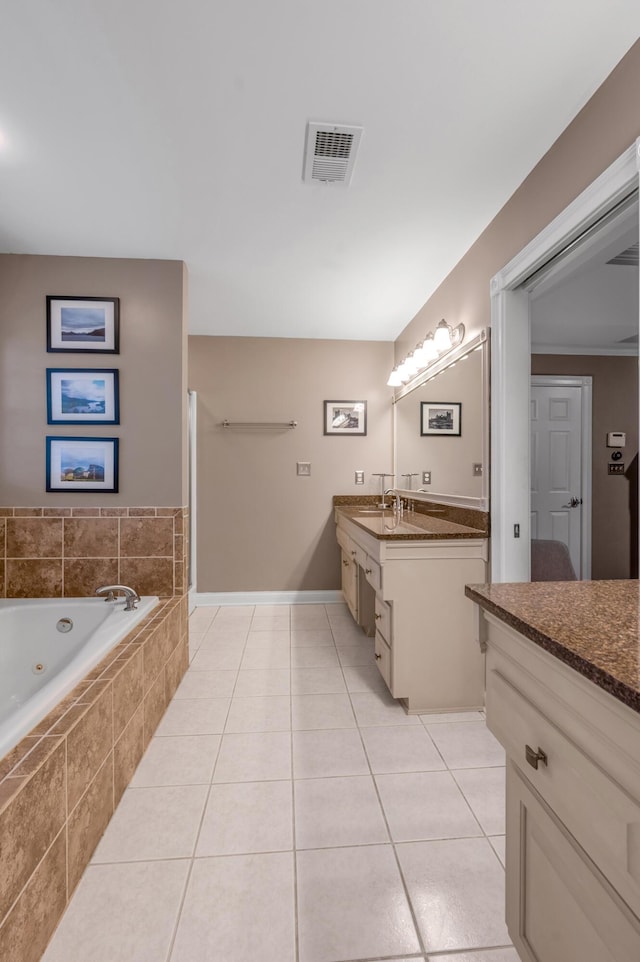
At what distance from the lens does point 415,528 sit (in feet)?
8.28

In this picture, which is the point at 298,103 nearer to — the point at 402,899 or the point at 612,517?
the point at 402,899

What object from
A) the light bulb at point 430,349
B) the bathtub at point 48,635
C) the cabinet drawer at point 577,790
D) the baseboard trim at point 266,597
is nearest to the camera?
the cabinet drawer at point 577,790

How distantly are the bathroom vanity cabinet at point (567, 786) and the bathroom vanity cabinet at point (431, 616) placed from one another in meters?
1.20

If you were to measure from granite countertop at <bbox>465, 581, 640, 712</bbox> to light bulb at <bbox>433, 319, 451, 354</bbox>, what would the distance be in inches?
75.1

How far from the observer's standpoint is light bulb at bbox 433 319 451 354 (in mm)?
2715

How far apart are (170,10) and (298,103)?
447mm

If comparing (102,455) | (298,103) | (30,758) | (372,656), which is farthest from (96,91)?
(372,656)

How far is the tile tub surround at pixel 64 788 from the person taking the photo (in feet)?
3.27

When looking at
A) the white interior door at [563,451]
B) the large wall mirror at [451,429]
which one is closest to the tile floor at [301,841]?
the large wall mirror at [451,429]

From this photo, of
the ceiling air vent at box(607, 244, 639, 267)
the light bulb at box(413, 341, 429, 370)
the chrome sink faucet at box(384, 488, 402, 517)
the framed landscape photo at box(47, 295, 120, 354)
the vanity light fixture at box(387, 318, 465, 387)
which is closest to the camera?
the ceiling air vent at box(607, 244, 639, 267)

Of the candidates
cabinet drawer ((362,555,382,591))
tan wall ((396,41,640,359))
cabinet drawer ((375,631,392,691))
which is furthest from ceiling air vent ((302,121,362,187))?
cabinet drawer ((375,631,392,691))

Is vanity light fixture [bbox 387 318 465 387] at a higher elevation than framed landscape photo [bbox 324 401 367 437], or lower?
higher

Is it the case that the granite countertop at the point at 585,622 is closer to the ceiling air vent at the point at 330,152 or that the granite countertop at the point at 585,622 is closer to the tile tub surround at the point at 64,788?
the tile tub surround at the point at 64,788

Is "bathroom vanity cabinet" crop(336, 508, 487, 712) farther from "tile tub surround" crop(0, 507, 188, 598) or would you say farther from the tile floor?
"tile tub surround" crop(0, 507, 188, 598)
